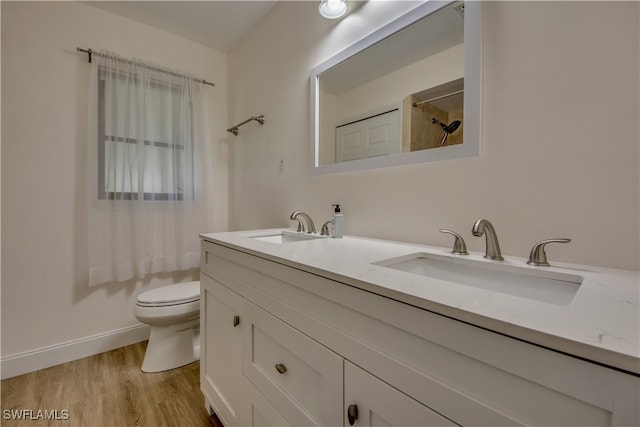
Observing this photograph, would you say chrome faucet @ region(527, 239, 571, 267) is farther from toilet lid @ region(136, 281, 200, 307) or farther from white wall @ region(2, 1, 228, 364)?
white wall @ region(2, 1, 228, 364)

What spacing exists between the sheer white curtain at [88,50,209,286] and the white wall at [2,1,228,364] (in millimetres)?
110

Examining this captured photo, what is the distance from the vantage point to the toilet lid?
5.11 feet

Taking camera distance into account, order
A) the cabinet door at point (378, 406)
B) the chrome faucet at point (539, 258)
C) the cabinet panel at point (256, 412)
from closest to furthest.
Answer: the cabinet door at point (378, 406), the chrome faucet at point (539, 258), the cabinet panel at point (256, 412)

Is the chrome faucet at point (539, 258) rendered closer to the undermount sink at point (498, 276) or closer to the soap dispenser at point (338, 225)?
the undermount sink at point (498, 276)

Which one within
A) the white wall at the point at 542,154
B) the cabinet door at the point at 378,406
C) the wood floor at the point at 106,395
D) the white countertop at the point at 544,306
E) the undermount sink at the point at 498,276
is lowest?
the wood floor at the point at 106,395

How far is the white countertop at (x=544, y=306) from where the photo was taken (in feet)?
1.03

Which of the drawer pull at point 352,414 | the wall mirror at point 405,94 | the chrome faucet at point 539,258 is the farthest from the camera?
the wall mirror at point 405,94

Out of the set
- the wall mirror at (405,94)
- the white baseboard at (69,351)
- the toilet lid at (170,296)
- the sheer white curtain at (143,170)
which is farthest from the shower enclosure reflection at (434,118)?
the white baseboard at (69,351)

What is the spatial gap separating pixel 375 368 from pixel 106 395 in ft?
5.42

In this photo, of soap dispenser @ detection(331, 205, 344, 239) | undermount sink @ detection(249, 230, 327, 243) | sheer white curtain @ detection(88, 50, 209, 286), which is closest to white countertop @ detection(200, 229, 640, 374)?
soap dispenser @ detection(331, 205, 344, 239)

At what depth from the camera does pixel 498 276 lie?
737mm

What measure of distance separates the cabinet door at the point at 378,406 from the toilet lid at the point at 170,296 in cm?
132

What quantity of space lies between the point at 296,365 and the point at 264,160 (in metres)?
1.49

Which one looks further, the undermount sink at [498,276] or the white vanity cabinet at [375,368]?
the undermount sink at [498,276]
